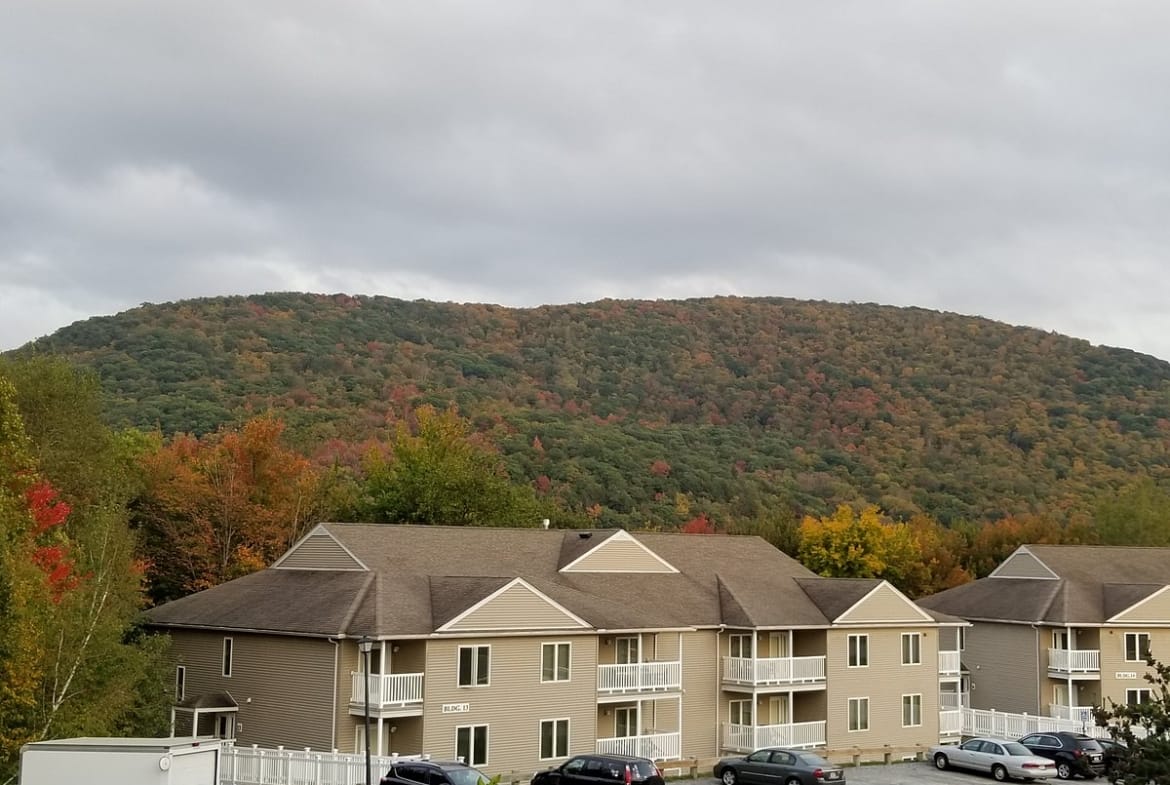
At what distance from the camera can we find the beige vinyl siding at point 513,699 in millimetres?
38562

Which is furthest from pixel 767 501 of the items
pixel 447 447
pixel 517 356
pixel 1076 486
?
pixel 517 356

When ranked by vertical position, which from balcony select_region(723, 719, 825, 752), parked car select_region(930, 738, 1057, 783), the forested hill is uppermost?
the forested hill

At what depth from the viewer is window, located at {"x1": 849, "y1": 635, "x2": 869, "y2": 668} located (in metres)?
49.6

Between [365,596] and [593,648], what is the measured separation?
745cm

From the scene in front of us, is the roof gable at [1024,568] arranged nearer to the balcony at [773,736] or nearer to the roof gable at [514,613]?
the balcony at [773,736]

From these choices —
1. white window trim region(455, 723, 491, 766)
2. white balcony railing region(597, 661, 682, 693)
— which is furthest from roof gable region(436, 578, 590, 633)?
white window trim region(455, 723, 491, 766)

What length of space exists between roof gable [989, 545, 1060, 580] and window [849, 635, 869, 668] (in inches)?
579

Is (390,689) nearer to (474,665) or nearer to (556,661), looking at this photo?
(474,665)

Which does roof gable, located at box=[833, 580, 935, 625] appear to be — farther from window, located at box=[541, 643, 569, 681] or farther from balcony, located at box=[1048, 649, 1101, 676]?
window, located at box=[541, 643, 569, 681]

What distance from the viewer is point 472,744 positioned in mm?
39156

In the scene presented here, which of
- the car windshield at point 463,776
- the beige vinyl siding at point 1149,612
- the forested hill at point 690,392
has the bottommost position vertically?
the car windshield at point 463,776

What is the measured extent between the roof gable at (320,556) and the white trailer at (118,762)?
1581 centimetres

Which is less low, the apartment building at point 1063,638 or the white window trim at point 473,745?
A: the apartment building at point 1063,638

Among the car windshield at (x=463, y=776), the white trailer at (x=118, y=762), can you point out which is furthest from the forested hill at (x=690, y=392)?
the white trailer at (x=118, y=762)
